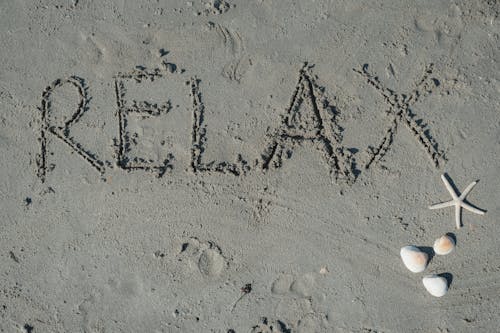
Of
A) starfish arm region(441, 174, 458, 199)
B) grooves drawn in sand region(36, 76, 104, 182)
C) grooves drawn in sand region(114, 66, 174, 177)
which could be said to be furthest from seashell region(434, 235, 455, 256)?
grooves drawn in sand region(36, 76, 104, 182)

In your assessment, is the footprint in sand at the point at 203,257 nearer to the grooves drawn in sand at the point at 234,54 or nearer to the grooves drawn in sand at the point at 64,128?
the grooves drawn in sand at the point at 64,128

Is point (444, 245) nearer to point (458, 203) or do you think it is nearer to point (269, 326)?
point (458, 203)

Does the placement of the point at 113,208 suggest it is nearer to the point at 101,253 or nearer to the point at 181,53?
Answer: the point at 101,253

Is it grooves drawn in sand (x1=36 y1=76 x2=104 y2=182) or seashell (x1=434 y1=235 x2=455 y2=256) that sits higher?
seashell (x1=434 y1=235 x2=455 y2=256)

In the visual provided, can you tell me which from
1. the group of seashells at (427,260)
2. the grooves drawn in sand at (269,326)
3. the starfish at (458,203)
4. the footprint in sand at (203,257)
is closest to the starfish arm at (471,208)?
the starfish at (458,203)

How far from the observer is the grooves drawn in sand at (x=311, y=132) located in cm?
363

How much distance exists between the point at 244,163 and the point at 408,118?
1.50 metres

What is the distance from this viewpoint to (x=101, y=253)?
3.67 meters

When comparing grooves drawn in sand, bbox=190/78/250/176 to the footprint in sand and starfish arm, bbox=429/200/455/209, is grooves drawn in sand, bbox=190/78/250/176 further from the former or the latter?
starfish arm, bbox=429/200/455/209

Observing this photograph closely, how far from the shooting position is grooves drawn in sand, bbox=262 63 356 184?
363 cm

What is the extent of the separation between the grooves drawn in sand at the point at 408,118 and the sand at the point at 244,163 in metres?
0.01

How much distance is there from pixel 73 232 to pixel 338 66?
279 cm

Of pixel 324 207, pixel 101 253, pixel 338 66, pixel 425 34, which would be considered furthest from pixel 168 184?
pixel 425 34

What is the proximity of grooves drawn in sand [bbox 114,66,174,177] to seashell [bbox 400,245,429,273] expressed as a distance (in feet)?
7.15
